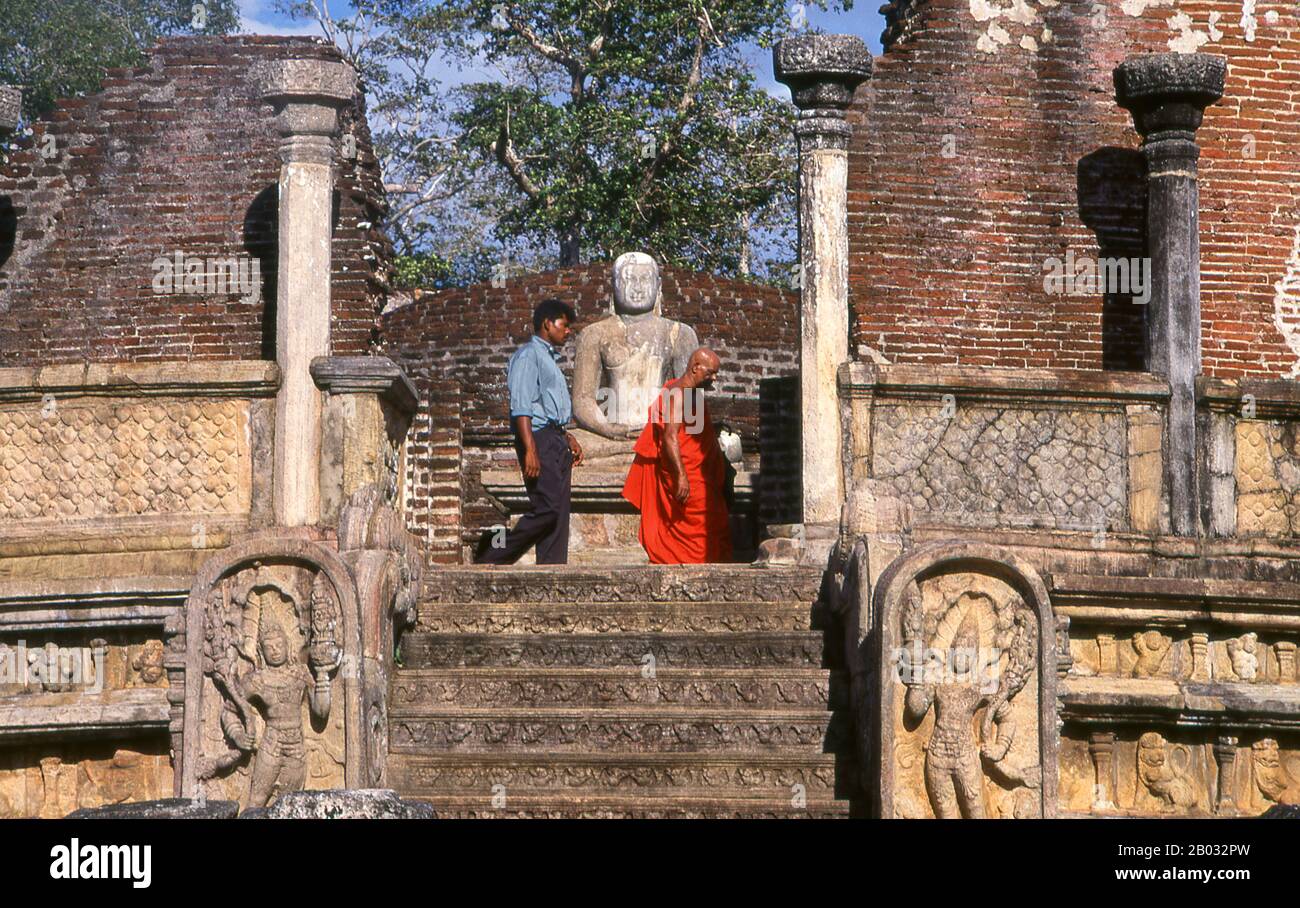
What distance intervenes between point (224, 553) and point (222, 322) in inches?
262

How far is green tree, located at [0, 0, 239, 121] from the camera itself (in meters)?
26.5

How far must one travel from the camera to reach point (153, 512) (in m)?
11.3

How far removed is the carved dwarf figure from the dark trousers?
2634 mm

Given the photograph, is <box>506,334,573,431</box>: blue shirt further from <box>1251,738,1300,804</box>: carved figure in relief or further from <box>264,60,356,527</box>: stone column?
<box>1251,738,1300,804</box>: carved figure in relief

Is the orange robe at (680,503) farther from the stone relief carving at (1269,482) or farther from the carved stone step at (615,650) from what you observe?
the stone relief carving at (1269,482)

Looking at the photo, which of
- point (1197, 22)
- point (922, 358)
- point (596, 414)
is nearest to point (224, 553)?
point (596, 414)

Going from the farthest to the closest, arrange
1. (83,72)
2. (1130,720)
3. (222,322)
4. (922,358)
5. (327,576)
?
(83,72) < (222,322) < (922,358) < (1130,720) < (327,576)

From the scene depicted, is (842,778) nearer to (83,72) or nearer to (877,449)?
(877,449)

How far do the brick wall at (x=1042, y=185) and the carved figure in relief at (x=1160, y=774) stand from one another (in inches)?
173

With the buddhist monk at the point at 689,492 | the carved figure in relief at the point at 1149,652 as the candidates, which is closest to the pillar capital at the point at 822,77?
the buddhist monk at the point at 689,492

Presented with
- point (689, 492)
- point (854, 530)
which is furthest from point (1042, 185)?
point (854, 530)

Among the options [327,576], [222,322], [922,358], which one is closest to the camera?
[327,576]

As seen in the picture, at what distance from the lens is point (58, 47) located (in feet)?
88.0

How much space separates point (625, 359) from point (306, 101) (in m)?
2.71
